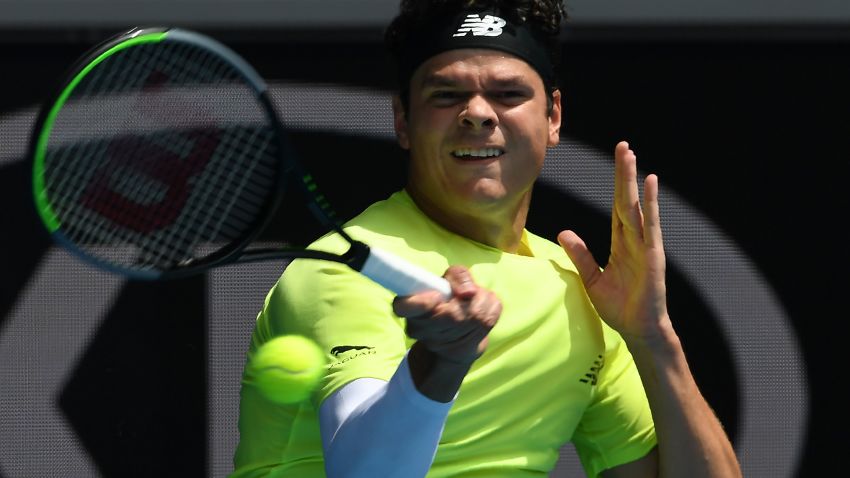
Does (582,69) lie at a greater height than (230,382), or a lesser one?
greater

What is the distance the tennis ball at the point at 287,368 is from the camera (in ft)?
8.63

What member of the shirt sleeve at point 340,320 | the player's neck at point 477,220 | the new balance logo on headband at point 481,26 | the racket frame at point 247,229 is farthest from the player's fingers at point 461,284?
the new balance logo on headband at point 481,26

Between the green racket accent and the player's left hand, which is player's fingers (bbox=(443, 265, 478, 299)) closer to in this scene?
the green racket accent

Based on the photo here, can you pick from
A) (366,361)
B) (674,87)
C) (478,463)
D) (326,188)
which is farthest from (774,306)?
(366,361)

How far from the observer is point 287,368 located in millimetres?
2656

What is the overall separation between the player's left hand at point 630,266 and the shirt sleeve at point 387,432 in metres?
0.68

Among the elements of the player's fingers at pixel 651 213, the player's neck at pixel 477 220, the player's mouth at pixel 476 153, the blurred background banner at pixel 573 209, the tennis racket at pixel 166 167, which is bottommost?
the blurred background banner at pixel 573 209

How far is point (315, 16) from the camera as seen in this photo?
3791 mm

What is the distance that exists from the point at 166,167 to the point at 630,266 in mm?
911

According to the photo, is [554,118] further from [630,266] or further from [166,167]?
[166,167]

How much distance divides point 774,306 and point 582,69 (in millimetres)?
754

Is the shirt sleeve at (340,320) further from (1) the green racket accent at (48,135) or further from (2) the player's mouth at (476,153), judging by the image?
(1) the green racket accent at (48,135)

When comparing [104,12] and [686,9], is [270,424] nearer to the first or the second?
[104,12]

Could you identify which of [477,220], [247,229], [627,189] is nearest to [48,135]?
[247,229]
